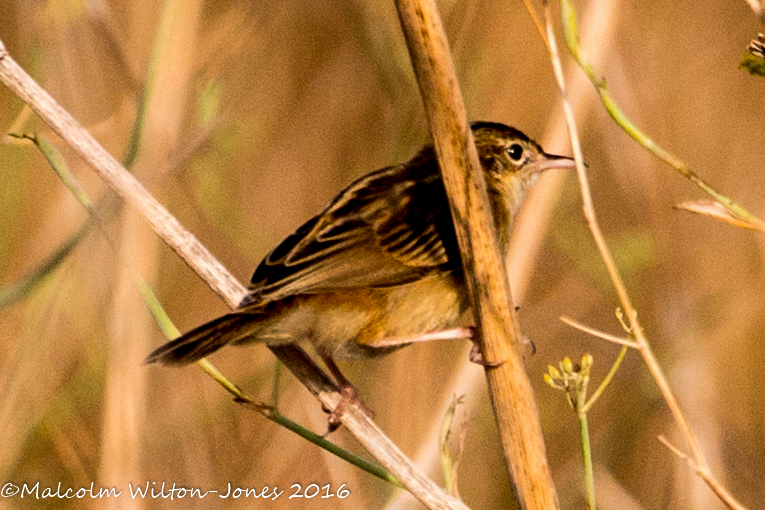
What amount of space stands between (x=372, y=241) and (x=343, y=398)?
0.54m

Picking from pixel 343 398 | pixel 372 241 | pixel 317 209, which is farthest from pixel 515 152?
pixel 343 398

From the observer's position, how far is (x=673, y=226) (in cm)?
360

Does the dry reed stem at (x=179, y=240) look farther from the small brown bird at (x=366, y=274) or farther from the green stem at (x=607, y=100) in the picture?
the green stem at (x=607, y=100)

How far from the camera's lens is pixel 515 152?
9.93 ft

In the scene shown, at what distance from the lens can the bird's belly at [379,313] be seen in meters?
2.56

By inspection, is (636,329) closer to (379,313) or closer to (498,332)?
(498,332)

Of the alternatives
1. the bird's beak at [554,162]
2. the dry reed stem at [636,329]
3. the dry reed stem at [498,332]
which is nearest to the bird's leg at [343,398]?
the dry reed stem at [498,332]

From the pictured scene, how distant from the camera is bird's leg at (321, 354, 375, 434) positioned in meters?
2.25

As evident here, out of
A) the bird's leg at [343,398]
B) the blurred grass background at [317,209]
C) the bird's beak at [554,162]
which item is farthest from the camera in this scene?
the bird's beak at [554,162]

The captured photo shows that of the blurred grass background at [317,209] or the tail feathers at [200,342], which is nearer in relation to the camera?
the tail feathers at [200,342]

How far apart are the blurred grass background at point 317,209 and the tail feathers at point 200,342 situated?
448mm

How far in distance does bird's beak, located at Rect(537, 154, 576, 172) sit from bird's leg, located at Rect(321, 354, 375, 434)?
3.15 feet

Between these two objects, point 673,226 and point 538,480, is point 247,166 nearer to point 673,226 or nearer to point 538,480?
point 673,226

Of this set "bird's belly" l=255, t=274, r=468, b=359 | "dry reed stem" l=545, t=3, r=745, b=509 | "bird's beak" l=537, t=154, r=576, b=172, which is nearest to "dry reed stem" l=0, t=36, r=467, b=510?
"bird's belly" l=255, t=274, r=468, b=359
